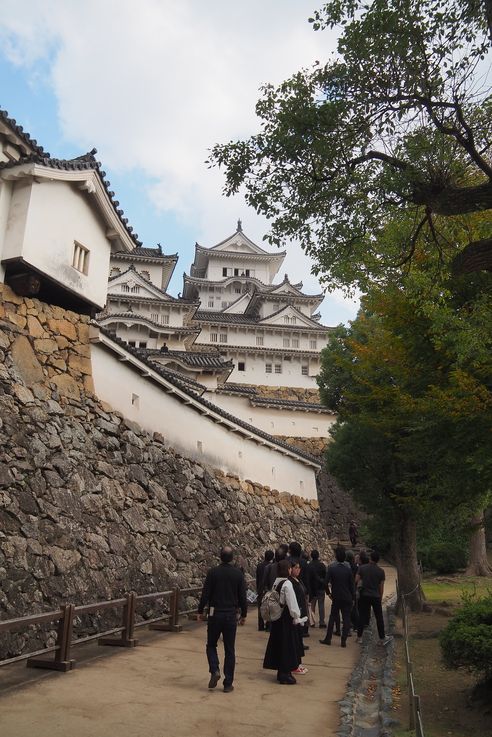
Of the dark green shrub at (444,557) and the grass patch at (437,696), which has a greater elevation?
the dark green shrub at (444,557)

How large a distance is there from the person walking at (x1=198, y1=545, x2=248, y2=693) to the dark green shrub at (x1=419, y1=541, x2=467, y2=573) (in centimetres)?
1858

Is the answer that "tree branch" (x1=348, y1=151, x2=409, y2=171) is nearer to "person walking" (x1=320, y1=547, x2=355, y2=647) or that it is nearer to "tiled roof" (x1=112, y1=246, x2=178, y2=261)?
"person walking" (x1=320, y1=547, x2=355, y2=647)

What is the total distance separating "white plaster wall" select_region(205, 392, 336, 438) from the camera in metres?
28.7

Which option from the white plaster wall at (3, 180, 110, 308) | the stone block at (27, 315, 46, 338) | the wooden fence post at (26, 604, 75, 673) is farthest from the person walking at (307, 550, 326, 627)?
the white plaster wall at (3, 180, 110, 308)

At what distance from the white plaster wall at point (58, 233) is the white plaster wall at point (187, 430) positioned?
4.72 feet

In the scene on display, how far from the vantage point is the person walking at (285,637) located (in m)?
6.91

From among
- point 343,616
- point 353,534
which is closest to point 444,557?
point 353,534

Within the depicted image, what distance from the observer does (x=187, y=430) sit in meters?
14.7

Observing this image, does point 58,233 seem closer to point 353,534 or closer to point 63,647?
point 63,647

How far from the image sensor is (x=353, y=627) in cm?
1168

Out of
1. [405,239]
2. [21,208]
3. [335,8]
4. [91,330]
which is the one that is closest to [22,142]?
[21,208]

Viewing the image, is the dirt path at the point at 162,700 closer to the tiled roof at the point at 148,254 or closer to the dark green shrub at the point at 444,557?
the dark green shrub at the point at 444,557

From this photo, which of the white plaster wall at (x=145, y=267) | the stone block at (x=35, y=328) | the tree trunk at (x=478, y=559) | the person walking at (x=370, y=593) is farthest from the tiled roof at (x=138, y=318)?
the person walking at (x=370, y=593)

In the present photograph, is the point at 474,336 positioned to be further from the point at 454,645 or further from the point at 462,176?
the point at 454,645
